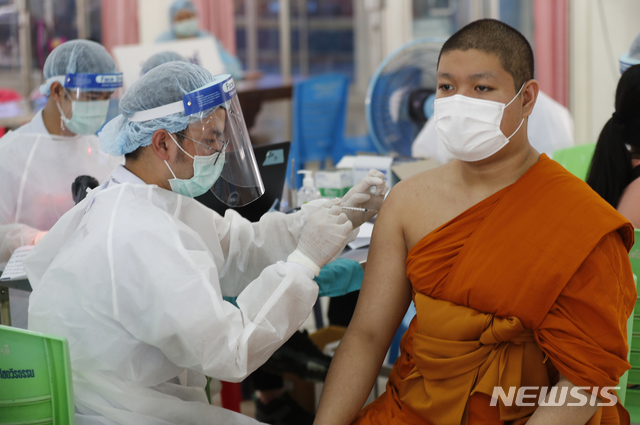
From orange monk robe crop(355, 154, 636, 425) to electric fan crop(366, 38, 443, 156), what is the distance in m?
1.89

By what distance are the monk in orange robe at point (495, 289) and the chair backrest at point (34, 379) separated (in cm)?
55

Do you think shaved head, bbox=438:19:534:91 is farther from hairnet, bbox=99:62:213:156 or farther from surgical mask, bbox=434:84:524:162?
hairnet, bbox=99:62:213:156

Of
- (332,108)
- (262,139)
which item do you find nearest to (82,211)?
(332,108)

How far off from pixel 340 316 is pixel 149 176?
1.63 m

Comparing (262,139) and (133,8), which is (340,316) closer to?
(262,139)

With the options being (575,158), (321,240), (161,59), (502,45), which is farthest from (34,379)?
(575,158)

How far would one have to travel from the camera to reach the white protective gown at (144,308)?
4.04ft

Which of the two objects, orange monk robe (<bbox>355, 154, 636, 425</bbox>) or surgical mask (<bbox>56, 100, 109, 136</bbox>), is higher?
surgical mask (<bbox>56, 100, 109, 136</bbox>)

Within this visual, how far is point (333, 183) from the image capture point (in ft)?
7.73

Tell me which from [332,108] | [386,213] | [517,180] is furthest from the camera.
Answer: [332,108]

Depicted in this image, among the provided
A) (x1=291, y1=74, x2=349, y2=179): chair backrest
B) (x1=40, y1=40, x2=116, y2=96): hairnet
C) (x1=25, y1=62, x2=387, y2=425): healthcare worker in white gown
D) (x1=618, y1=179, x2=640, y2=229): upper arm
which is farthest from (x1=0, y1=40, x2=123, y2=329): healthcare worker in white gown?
(x1=291, y1=74, x2=349, y2=179): chair backrest

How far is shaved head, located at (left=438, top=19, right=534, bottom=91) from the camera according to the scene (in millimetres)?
1320

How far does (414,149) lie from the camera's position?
3.43 m

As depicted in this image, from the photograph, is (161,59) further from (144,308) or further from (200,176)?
(144,308)
